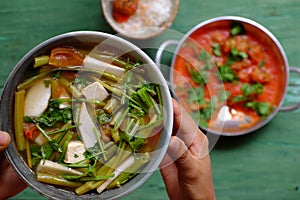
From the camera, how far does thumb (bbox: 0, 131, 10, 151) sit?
1062 mm

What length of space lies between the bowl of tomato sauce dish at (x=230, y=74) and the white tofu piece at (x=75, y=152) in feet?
2.24

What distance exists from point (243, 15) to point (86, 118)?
1.00 m

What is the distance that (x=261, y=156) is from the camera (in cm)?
183

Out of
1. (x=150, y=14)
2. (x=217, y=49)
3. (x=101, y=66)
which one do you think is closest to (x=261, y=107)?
(x=217, y=49)

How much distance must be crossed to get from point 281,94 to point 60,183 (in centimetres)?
103

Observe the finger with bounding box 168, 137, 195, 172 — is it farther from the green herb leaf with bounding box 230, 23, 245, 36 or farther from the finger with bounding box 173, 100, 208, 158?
the green herb leaf with bounding box 230, 23, 245, 36

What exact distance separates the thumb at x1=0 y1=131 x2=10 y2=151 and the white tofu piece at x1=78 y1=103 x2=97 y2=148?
173 millimetres

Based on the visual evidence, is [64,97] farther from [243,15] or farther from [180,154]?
[243,15]

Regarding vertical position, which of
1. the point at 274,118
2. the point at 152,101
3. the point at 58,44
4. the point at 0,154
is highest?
the point at 58,44

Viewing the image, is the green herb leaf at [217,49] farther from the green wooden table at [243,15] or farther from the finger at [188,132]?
the finger at [188,132]

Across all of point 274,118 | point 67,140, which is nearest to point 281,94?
point 274,118

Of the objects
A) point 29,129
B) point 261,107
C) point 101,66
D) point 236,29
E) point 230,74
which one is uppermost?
point 101,66

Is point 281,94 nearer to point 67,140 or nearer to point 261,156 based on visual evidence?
point 261,156

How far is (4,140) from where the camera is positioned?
1.07m
